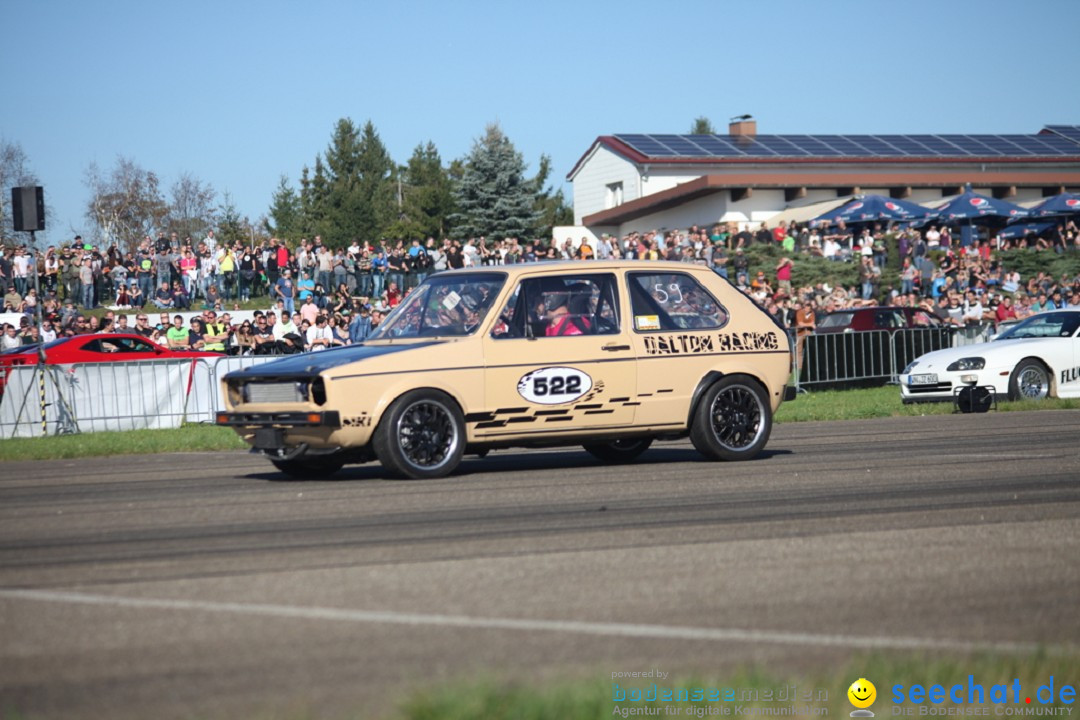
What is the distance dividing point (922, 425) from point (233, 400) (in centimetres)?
872

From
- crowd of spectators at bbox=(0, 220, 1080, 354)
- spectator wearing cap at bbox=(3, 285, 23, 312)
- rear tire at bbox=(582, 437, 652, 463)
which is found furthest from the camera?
spectator wearing cap at bbox=(3, 285, 23, 312)

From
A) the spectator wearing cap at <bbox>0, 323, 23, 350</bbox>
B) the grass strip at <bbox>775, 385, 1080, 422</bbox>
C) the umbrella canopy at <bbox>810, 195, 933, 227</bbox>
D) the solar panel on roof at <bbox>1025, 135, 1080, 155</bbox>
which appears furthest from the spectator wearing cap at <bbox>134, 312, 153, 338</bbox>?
the solar panel on roof at <bbox>1025, 135, 1080, 155</bbox>

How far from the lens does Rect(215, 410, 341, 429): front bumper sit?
34.3 ft

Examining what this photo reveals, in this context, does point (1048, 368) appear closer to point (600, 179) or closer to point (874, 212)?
point (874, 212)

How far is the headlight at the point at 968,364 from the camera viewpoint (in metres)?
20.6

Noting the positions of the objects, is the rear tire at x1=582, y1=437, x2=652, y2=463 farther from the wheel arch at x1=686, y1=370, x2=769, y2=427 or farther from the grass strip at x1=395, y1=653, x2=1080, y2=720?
the grass strip at x1=395, y1=653, x2=1080, y2=720

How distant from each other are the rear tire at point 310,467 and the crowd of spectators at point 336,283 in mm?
13290

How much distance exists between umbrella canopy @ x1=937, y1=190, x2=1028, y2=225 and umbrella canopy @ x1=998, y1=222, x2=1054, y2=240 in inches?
25.0

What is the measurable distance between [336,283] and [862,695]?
28.0 meters

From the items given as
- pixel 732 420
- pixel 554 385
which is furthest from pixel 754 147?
pixel 554 385

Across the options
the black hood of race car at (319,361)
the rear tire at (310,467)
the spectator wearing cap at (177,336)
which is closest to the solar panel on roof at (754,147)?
the spectator wearing cap at (177,336)

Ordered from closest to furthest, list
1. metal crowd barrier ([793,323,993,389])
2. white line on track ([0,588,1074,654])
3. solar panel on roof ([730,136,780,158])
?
white line on track ([0,588,1074,654]) < metal crowd barrier ([793,323,993,389]) < solar panel on roof ([730,136,780,158])

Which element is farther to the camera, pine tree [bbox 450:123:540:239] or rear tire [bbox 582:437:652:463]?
pine tree [bbox 450:123:540:239]

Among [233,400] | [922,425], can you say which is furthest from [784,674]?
[922,425]
